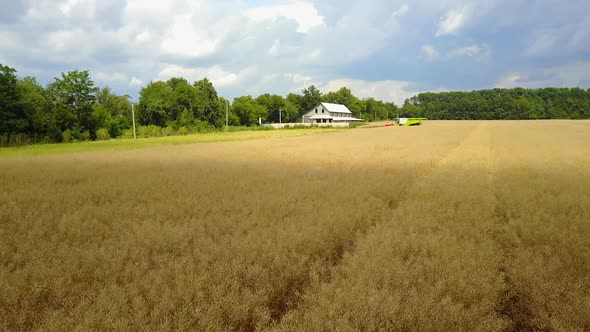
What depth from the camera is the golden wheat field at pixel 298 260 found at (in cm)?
408

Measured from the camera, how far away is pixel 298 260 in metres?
5.67

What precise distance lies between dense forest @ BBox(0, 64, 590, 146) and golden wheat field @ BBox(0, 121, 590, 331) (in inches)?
1889

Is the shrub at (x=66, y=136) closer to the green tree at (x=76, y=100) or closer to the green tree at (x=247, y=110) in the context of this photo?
the green tree at (x=76, y=100)

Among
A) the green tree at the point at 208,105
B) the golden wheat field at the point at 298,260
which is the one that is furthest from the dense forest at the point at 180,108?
the golden wheat field at the point at 298,260

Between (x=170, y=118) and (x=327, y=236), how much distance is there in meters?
86.5

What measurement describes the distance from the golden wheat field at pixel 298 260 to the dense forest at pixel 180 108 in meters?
48.0

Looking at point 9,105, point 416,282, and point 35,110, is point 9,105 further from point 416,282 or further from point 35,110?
point 416,282

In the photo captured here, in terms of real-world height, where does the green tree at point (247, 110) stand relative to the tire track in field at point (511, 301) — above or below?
above

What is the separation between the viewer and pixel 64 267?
5227mm

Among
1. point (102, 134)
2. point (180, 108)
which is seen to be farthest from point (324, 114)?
point (102, 134)

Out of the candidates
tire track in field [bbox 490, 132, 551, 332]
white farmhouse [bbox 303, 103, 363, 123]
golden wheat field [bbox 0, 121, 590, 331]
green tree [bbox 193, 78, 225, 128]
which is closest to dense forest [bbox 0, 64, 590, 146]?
green tree [bbox 193, 78, 225, 128]

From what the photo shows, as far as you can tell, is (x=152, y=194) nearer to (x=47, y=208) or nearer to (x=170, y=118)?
(x=47, y=208)

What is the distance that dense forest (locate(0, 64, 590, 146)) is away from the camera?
5259 cm

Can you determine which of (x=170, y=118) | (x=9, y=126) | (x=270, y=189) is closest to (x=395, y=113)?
(x=170, y=118)
